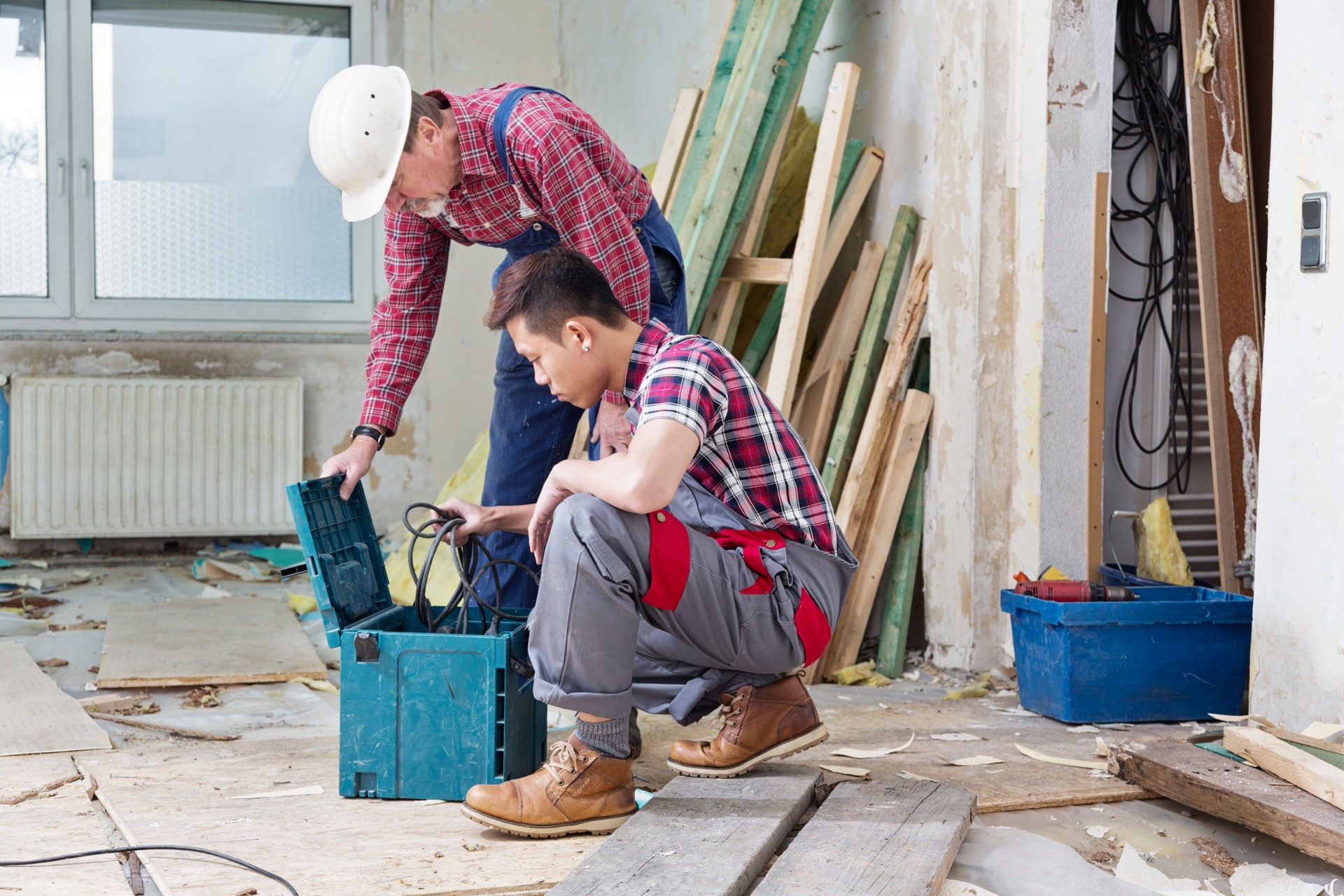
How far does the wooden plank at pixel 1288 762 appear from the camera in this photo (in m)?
1.81

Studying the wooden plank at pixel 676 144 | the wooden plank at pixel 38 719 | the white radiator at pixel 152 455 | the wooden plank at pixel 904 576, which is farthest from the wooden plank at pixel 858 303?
the white radiator at pixel 152 455

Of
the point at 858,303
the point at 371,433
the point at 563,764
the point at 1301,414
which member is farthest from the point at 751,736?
the point at 858,303

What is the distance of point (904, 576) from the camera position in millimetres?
3170

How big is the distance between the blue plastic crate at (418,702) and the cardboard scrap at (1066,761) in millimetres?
962

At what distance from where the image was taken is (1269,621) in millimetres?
2314

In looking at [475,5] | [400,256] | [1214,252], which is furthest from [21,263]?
[1214,252]

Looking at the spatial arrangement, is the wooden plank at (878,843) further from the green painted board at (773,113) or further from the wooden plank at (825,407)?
the green painted board at (773,113)

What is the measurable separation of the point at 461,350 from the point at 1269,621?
389cm

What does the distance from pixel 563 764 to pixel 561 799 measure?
5cm

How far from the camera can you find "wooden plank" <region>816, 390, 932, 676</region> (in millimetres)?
3115

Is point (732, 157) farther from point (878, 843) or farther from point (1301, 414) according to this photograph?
point (878, 843)

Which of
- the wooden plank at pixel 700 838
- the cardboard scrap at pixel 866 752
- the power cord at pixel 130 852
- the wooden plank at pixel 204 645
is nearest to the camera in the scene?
the wooden plank at pixel 700 838

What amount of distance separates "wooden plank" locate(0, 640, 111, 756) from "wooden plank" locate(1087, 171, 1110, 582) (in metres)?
2.17

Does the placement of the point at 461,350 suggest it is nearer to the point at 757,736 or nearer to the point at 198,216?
the point at 198,216
